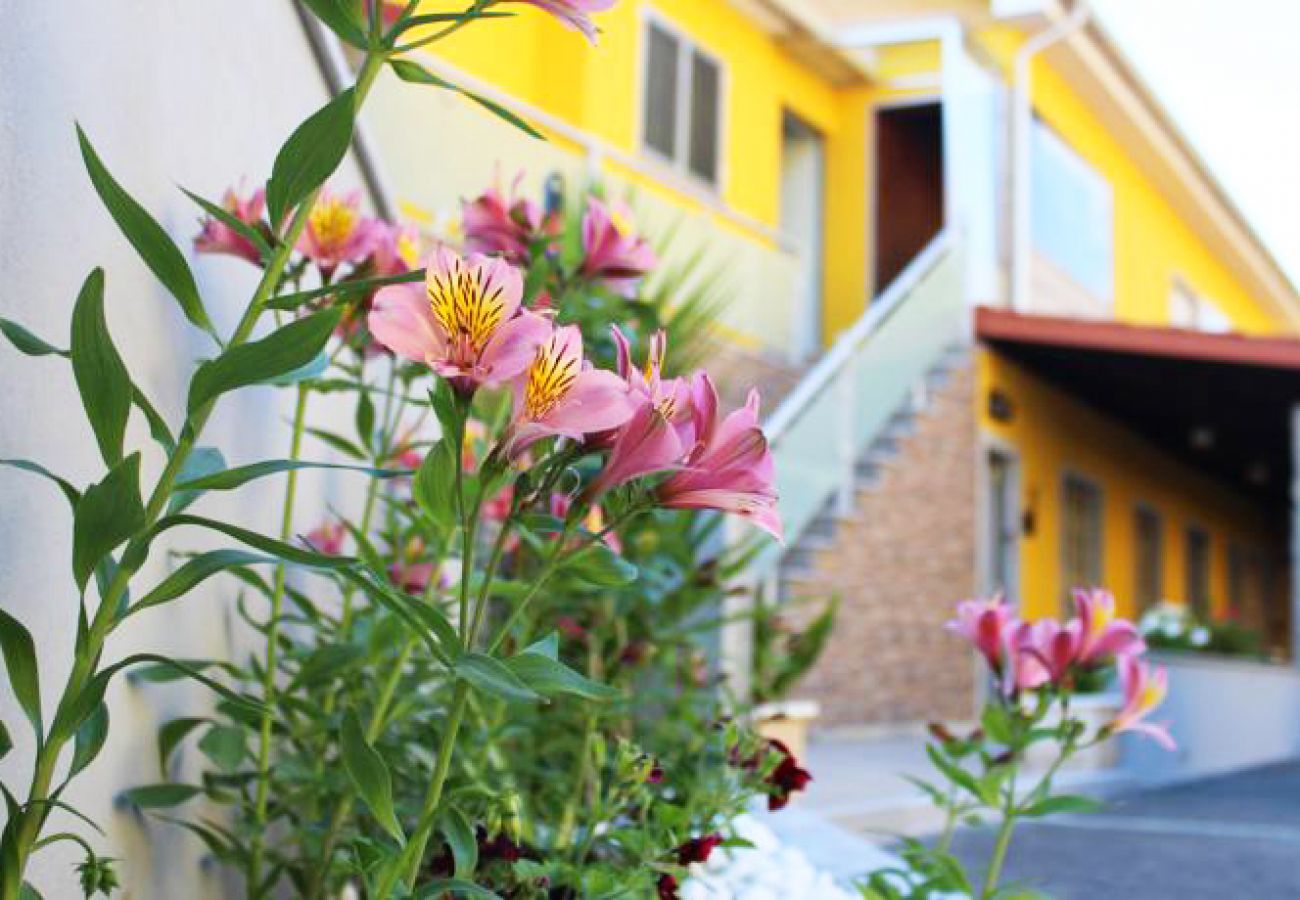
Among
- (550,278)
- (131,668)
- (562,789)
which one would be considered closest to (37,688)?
(131,668)

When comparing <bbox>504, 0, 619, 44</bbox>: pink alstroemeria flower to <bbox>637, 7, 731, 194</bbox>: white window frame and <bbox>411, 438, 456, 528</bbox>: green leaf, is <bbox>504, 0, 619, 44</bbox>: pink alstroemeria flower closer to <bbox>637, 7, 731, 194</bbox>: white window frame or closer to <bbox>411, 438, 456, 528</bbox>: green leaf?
<bbox>411, 438, 456, 528</bbox>: green leaf

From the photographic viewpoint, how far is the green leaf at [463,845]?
1.58 meters

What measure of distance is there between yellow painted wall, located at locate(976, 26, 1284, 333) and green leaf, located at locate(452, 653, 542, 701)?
12927 millimetres

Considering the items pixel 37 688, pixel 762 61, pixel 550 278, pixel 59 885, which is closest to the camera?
pixel 37 688

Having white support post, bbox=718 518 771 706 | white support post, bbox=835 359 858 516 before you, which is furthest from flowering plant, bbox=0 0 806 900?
white support post, bbox=835 359 858 516

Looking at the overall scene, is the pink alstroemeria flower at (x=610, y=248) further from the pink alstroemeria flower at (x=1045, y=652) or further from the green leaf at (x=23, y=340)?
the green leaf at (x=23, y=340)

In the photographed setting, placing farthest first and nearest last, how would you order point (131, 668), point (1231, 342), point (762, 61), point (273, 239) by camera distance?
point (762, 61), point (1231, 342), point (131, 668), point (273, 239)

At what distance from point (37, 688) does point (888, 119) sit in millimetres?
13814

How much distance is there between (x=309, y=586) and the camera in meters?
2.97

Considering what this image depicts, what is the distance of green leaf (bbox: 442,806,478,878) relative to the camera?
5.17 ft

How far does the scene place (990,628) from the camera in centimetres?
263

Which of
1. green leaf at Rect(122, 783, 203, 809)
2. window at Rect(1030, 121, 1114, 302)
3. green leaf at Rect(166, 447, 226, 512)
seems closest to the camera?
green leaf at Rect(166, 447, 226, 512)

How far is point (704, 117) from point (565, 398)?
11.3 m

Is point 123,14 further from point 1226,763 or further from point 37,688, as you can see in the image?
point 1226,763
